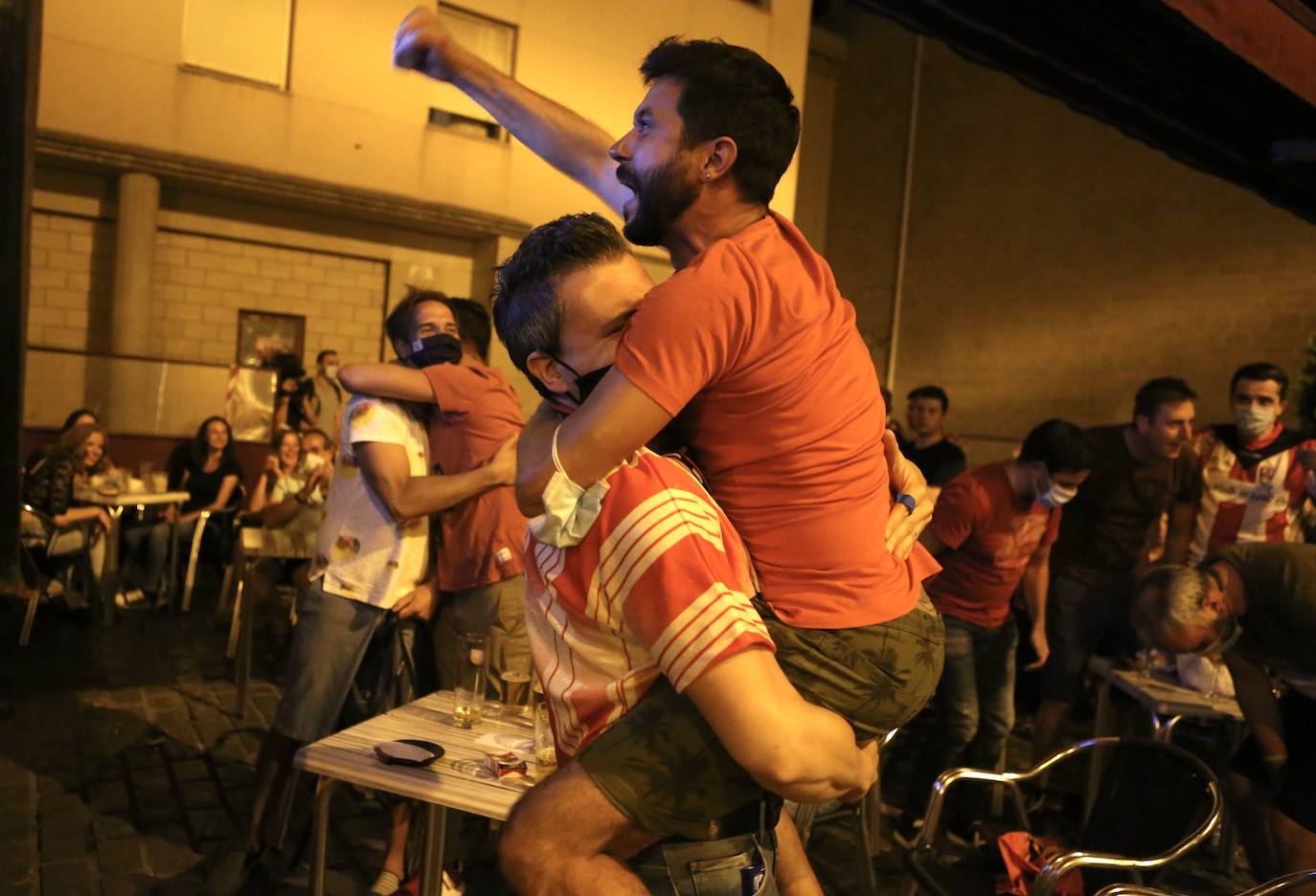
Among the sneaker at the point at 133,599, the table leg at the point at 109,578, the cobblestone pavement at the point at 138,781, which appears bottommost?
the cobblestone pavement at the point at 138,781

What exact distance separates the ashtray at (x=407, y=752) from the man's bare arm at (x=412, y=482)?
1.01 meters

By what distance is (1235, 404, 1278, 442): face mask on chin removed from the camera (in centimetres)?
496

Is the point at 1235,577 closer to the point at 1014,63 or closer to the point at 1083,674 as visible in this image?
the point at 1014,63

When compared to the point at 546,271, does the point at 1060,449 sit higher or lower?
lower

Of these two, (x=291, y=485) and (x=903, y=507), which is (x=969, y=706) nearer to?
(x=903, y=507)

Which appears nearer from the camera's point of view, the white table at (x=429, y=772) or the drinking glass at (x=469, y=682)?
the white table at (x=429, y=772)

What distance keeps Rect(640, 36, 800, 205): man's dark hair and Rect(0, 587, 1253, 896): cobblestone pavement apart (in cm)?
289

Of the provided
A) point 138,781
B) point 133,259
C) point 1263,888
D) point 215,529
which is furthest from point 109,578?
point 1263,888

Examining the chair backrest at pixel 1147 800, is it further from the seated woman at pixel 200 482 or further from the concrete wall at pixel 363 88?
the concrete wall at pixel 363 88

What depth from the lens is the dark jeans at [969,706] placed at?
14.7 feet

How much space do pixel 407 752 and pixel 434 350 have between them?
1.51 meters

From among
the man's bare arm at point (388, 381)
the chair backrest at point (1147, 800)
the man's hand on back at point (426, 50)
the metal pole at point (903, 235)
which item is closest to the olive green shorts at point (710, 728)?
the man's hand on back at point (426, 50)

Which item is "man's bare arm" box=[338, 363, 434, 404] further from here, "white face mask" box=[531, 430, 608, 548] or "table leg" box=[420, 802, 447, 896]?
"white face mask" box=[531, 430, 608, 548]

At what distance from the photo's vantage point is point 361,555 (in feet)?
11.2
